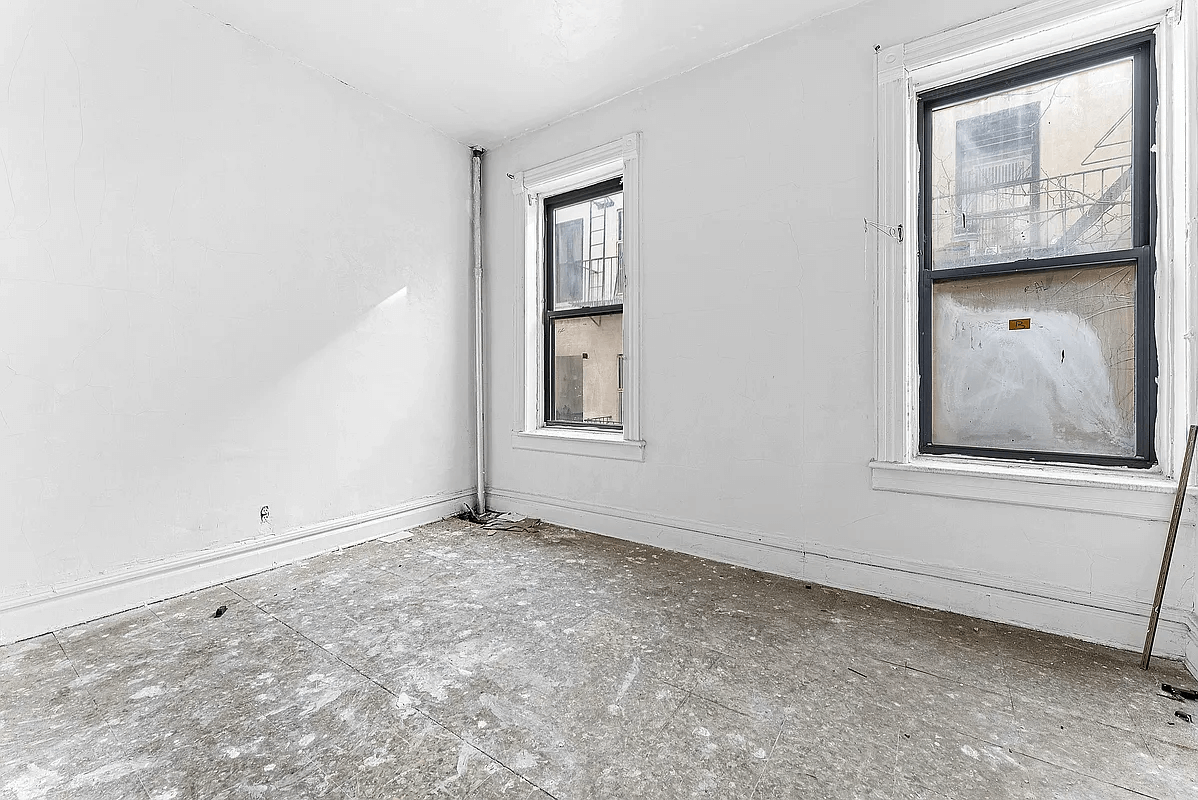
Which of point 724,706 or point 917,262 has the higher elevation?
point 917,262

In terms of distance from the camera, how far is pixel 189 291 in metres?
2.54

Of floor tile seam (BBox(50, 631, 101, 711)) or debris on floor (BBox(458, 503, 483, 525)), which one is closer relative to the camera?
floor tile seam (BBox(50, 631, 101, 711))

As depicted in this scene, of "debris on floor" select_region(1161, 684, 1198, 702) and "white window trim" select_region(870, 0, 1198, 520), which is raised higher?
"white window trim" select_region(870, 0, 1198, 520)

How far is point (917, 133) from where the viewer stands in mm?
2482

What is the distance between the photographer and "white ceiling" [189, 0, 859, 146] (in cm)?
256

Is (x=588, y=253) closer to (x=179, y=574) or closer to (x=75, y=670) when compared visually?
(x=179, y=574)

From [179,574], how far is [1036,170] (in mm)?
4180

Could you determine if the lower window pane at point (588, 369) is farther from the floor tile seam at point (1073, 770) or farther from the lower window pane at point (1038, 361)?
the floor tile seam at point (1073, 770)

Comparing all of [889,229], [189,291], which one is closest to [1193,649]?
[889,229]

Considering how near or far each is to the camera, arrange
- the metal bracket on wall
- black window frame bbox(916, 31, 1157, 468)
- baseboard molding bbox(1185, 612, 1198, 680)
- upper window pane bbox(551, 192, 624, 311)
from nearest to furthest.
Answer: baseboard molding bbox(1185, 612, 1198, 680) < black window frame bbox(916, 31, 1157, 468) < the metal bracket on wall < upper window pane bbox(551, 192, 624, 311)

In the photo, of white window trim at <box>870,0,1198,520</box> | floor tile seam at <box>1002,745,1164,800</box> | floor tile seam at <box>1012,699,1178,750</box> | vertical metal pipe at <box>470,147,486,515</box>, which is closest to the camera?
floor tile seam at <box>1002,745,1164,800</box>

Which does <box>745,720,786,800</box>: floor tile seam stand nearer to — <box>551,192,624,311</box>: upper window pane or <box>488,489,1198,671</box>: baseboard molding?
<box>488,489,1198,671</box>: baseboard molding

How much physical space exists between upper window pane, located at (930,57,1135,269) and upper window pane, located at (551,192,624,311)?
1.79m

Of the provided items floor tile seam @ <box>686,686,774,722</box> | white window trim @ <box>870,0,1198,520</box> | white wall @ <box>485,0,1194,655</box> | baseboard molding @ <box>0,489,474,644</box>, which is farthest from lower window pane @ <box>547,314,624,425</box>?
floor tile seam @ <box>686,686,774,722</box>
